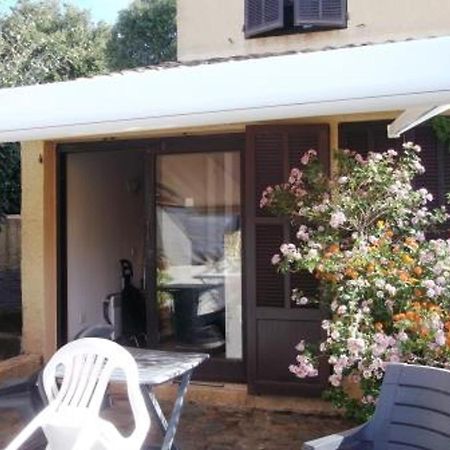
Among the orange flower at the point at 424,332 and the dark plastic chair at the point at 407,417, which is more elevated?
the orange flower at the point at 424,332

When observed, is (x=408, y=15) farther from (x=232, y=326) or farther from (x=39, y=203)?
(x=39, y=203)

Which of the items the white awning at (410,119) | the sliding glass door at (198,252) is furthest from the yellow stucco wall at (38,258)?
the white awning at (410,119)

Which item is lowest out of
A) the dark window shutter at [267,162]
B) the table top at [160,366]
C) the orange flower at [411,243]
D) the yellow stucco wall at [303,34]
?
the table top at [160,366]

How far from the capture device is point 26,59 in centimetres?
1645

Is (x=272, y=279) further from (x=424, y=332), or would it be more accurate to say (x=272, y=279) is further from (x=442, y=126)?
(x=424, y=332)

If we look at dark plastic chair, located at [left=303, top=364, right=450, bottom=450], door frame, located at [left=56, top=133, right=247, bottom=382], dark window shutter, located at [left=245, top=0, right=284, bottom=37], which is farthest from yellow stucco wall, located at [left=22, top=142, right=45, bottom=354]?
dark plastic chair, located at [left=303, top=364, right=450, bottom=450]

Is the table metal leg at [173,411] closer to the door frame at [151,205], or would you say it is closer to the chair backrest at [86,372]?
the chair backrest at [86,372]

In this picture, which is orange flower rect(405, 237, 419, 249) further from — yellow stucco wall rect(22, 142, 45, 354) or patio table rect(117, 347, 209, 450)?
yellow stucco wall rect(22, 142, 45, 354)

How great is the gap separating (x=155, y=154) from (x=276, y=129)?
192cm

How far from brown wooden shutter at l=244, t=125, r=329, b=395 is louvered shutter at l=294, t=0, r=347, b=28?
2.95 meters

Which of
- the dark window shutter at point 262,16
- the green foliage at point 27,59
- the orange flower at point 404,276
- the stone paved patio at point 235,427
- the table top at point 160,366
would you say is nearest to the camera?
the table top at point 160,366

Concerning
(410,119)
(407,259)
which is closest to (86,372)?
(407,259)

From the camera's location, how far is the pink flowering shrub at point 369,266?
5543 mm

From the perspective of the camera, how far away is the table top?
16.6 ft
